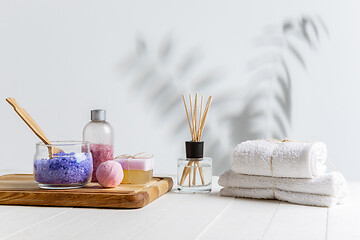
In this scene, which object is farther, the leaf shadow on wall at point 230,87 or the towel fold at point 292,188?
the leaf shadow on wall at point 230,87

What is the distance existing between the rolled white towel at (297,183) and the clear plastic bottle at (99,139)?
1.05 feet

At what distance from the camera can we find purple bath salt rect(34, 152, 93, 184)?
122cm

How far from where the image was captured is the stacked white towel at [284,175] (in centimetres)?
118

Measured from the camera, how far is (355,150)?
1.82m

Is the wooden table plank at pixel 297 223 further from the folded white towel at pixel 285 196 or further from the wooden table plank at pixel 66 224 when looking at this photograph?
the wooden table plank at pixel 66 224

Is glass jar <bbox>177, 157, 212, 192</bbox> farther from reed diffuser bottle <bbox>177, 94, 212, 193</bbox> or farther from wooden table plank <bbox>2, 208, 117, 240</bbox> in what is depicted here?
wooden table plank <bbox>2, 208, 117, 240</bbox>

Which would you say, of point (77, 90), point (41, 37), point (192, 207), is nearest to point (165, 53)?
point (77, 90)

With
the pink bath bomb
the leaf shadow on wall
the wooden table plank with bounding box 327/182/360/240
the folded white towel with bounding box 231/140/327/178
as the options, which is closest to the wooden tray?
the pink bath bomb

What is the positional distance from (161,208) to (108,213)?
0.40ft

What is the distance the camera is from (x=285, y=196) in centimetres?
122

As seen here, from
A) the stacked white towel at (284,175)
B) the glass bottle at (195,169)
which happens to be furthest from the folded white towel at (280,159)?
the glass bottle at (195,169)

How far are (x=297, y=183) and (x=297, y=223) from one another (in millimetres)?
202

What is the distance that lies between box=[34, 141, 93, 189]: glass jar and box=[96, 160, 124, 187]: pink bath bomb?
1.7 inches

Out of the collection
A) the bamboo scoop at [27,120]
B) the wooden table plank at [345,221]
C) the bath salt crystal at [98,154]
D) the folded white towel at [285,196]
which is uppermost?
the bamboo scoop at [27,120]
